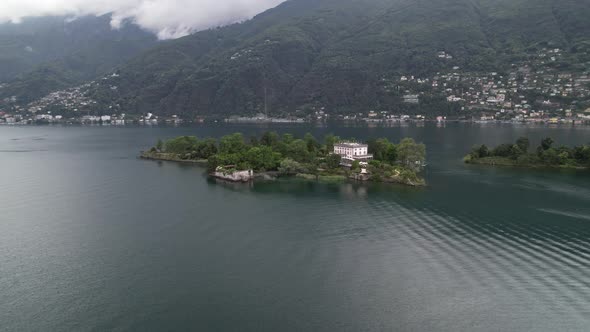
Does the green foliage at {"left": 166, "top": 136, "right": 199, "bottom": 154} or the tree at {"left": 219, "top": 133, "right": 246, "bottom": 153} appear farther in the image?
the green foliage at {"left": 166, "top": 136, "right": 199, "bottom": 154}

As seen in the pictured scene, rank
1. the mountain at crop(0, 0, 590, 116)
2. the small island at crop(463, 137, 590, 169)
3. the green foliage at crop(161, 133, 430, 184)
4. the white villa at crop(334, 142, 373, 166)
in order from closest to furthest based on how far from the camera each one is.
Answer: the green foliage at crop(161, 133, 430, 184), the white villa at crop(334, 142, 373, 166), the small island at crop(463, 137, 590, 169), the mountain at crop(0, 0, 590, 116)

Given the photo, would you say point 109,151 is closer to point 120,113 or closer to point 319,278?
point 319,278

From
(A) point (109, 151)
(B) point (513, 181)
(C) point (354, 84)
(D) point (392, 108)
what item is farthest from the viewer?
(C) point (354, 84)

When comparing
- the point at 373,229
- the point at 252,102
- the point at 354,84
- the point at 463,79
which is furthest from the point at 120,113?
the point at 373,229

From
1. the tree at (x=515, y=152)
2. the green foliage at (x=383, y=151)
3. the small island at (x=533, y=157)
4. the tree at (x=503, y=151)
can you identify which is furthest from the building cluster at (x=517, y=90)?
the green foliage at (x=383, y=151)

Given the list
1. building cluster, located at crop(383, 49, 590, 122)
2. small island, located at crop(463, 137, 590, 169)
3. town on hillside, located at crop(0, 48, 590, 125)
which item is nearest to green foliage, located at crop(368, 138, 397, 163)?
small island, located at crop(463, 137, 590, 169)

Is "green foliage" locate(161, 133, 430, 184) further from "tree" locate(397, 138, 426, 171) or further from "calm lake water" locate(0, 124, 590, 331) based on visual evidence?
"calm lake water" locate(0, 124, 590, 331)

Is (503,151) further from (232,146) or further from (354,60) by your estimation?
(354,60)
